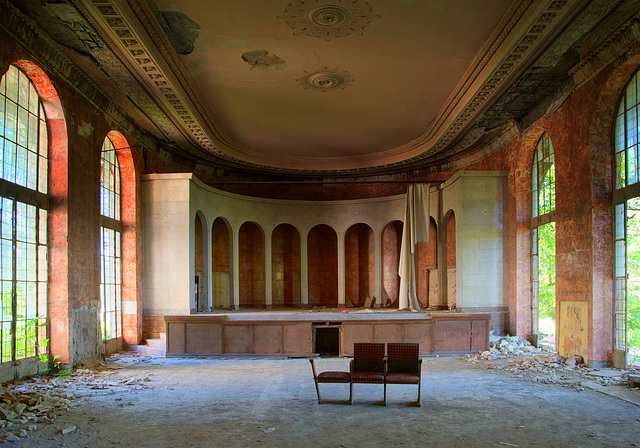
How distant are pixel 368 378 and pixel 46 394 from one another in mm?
5240

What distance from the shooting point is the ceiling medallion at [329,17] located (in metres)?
8.01

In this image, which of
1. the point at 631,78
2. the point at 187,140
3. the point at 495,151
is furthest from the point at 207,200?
the point at 631,78

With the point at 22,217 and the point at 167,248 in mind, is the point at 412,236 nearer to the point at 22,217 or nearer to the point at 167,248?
the point at 167,248

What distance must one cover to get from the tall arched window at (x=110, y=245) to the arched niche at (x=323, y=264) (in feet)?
29.5

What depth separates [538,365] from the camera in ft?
34.8

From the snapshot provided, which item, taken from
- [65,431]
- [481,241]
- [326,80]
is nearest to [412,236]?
[481,241]

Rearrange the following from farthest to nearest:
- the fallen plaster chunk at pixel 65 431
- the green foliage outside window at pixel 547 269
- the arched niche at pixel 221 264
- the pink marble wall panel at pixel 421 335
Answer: the arched niche at pixel 221 264 → the green foliage outside window at pixel 547 269 → the pink marble wall panel at pixel 421 335 → the fallen plaster chunk at pixel 65 431

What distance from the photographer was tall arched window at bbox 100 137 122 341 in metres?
12.6

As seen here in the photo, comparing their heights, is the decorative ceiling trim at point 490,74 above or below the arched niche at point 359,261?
above

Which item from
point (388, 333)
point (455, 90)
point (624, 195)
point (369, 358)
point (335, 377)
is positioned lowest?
point (388, 333)

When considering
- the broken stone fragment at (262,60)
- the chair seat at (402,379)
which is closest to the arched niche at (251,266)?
the broken stone fragment at (262,60)

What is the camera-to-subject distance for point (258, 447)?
577 centimetres

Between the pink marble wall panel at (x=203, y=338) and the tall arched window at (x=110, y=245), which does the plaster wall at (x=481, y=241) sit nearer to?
the pink marble wall panel at (x=203, y=338)

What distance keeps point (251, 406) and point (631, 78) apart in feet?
29.3
